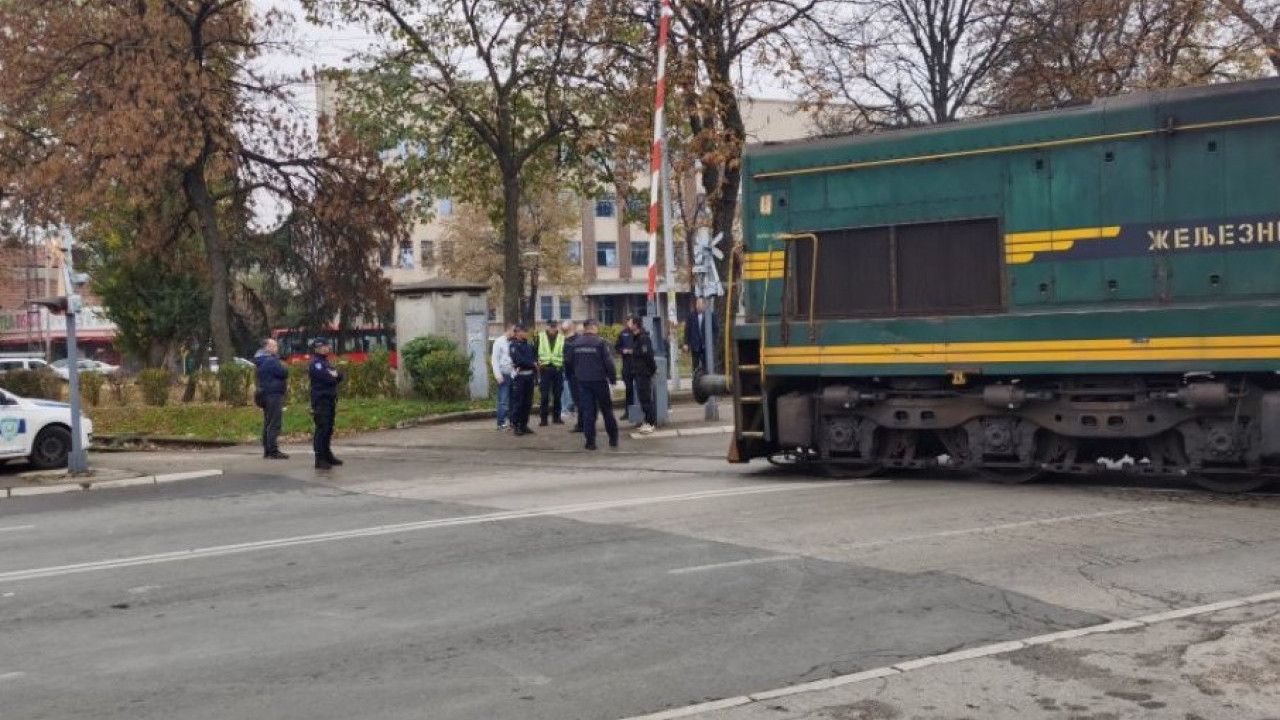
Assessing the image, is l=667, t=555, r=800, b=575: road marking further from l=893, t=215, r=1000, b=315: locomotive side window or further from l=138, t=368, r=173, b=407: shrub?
l=138, t=368, r=173, b=407: shrub

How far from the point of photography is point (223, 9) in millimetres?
30219

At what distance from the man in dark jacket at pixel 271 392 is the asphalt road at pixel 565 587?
5.68 meters

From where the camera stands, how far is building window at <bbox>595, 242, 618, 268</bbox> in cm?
9031

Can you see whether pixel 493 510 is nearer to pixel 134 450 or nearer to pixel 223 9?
pixel 134 450

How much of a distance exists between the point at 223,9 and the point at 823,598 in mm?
26041

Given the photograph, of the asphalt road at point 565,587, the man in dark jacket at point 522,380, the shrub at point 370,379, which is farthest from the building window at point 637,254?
the asphalt road at point 565,587

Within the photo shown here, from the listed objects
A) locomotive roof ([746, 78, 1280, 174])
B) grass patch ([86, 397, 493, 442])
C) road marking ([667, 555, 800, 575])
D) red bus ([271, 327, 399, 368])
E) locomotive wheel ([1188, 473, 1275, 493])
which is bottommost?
road marking ([667, 555, 800, 575])

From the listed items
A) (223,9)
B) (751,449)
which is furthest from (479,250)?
(751,449)

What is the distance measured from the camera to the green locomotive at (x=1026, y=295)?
39.5 feet

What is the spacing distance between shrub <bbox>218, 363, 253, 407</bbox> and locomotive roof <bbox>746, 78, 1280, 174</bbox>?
1689 cm

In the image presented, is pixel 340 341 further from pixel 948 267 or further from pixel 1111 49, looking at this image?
pixel 948 267

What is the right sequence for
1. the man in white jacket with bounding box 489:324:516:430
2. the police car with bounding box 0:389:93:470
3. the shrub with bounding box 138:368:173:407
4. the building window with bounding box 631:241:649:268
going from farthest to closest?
the building window with bounding box 631:241:649:268, the shrub with bounding box 138:368:173:407, the man in white jacket with bounding box 489:324:516:430, the police car with bounding box 0:389:93:470

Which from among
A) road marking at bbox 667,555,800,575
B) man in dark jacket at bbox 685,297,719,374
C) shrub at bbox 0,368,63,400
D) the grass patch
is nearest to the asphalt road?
road marking at bbox 667,555,800,575

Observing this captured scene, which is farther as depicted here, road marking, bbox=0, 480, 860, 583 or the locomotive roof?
the locomotive roof
